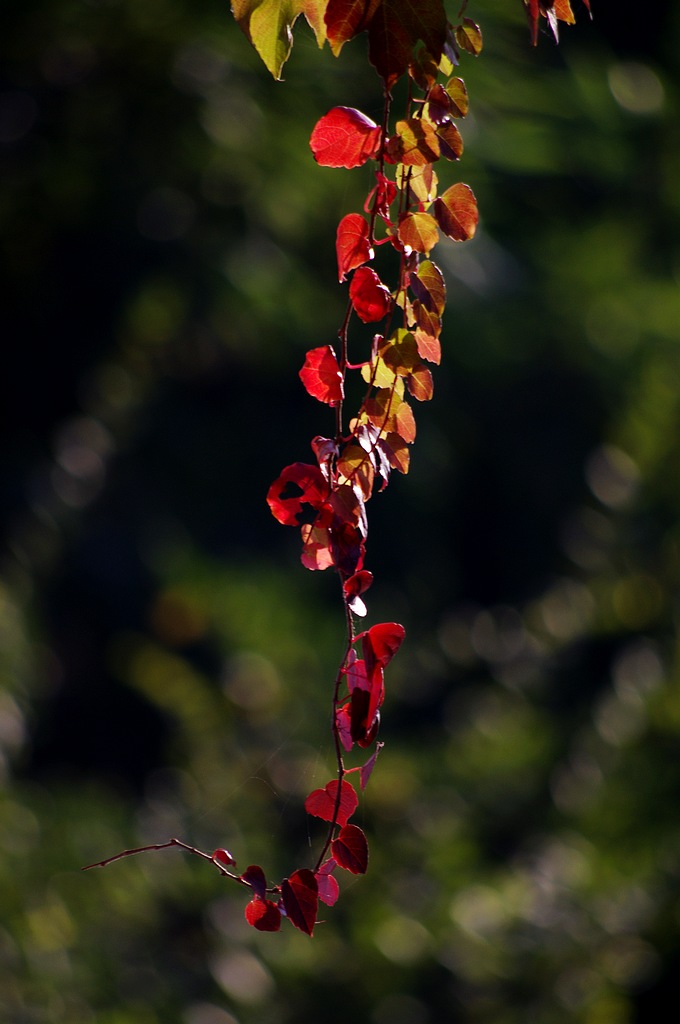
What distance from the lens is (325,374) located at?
0.33m

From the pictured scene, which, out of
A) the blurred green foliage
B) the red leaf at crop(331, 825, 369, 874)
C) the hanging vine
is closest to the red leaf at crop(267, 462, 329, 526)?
the hanging vine

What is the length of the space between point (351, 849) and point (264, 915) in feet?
0.11

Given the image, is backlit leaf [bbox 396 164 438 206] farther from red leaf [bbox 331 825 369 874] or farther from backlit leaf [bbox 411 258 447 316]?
red leaf [bbox 331 825 369 874]

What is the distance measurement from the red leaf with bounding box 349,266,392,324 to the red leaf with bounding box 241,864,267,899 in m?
0.18

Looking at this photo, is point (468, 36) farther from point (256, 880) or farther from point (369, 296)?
point (256, 880)

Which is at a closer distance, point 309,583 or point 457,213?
point 457,213

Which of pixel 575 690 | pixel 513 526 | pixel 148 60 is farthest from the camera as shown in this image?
pixel 513 526

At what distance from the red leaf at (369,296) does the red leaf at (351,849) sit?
0.55ft

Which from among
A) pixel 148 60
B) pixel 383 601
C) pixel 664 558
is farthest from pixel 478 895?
pixel 148 60

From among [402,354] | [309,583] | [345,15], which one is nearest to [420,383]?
[402,354]

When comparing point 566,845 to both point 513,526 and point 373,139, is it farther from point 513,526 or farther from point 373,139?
point 513,526

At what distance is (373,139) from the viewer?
0.32 m

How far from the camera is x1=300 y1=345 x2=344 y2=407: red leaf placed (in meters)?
0.33

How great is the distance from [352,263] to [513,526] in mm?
4291
